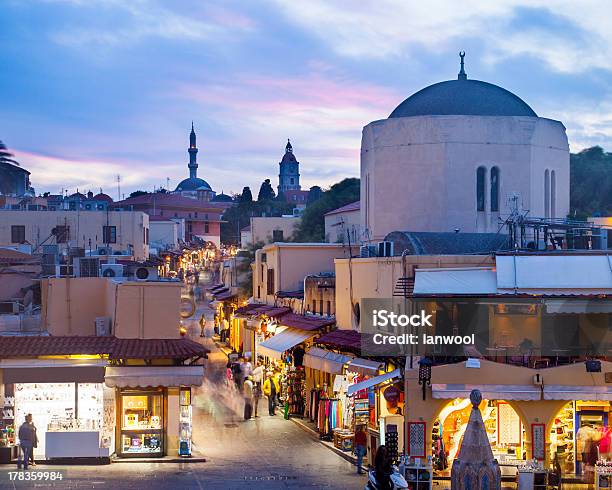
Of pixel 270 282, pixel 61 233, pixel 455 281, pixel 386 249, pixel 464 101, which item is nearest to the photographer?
pixel 455 281

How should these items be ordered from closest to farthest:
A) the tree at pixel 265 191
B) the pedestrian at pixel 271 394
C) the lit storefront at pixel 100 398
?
the lit storefront at pixel 100 398
the pedestrian at pixel 271 394
the tree at pixel 265 191

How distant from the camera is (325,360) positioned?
25328 millimetres

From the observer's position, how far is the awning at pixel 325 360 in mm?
24281

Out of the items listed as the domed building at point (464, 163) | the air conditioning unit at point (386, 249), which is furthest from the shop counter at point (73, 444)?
the domed building at point (464, 163)

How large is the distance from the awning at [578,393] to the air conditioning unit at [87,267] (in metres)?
17.7

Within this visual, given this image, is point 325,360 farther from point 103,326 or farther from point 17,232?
point 17,232

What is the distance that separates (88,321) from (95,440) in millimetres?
6014

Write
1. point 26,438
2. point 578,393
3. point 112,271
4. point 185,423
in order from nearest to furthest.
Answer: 1. point 578,393
2. point 26,438
3. point 185,423
4. point 112,271

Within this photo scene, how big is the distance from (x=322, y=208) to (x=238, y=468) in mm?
51696

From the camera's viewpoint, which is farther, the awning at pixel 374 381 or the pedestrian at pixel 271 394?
the pedestrian at pixel 271 394

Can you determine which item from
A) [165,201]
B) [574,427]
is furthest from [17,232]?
[165,201]

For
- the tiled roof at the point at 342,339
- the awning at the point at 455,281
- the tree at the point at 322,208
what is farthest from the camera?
the tree at the point at 322,208

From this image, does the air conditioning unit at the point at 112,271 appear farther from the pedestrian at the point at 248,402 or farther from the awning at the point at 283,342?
the pedestrian at the point at 248,402

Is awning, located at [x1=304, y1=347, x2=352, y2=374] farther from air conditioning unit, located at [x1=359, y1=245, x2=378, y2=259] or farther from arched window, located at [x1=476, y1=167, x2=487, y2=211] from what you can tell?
arched window, located at [x1=476, y1=167, x2=487, y2=211]
